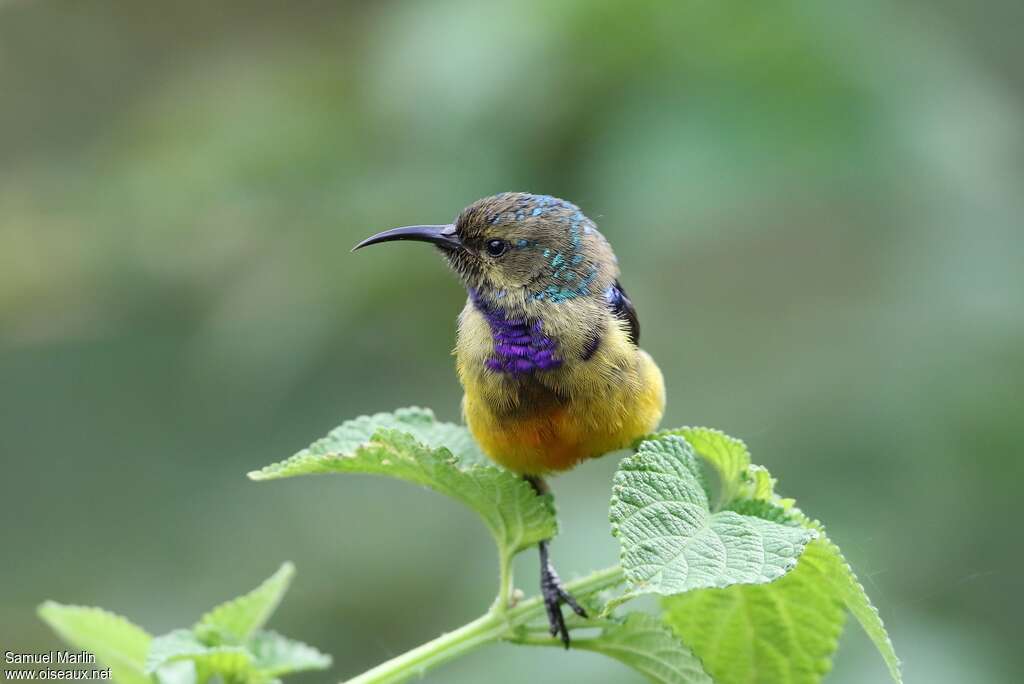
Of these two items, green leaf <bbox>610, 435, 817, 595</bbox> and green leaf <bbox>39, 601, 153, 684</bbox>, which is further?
green leaf <bbox>39, 601, 153, 684</bbox>

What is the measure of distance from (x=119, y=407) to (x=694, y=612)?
4.31 meters

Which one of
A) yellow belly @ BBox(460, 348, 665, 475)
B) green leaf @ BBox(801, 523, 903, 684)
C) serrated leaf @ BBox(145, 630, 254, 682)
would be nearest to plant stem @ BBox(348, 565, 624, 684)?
serrated leaf @ BBox(145, 630, 254, 682)

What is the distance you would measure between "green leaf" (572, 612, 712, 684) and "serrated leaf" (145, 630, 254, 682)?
661mm

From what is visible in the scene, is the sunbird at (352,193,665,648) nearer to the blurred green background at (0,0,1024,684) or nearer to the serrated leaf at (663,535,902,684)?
the serrated leaf at (663,535,902,684)

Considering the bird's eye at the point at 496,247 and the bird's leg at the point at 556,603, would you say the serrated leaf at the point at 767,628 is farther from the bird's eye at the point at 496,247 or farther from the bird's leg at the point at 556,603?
the bird's eye at the point at 496,247

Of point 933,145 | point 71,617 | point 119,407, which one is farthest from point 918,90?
point 119,407

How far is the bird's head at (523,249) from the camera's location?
3.20 m

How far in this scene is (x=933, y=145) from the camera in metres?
4.15

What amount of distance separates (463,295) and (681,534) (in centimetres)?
267

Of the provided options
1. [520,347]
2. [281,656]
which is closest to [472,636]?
[281,656]

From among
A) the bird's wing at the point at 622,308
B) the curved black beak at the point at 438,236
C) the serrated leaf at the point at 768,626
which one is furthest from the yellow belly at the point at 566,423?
the curved black beak at the point at 438,236

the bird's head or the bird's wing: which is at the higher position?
the bird's head

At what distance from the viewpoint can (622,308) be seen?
3.20 metres

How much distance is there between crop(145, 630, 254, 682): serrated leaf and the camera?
85.0 inches
